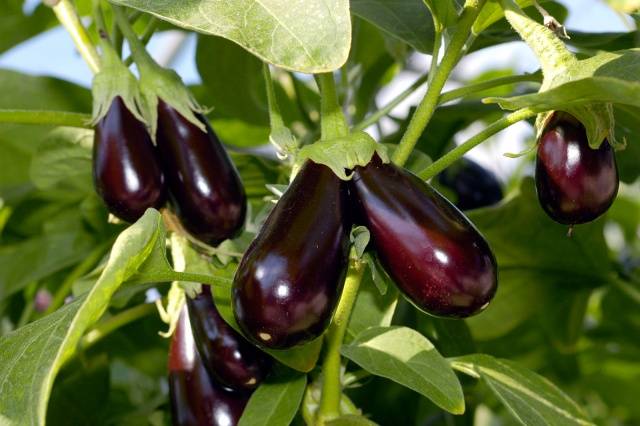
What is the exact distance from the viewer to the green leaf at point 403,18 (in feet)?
2.42

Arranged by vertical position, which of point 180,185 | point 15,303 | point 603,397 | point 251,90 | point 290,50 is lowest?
point 603,397

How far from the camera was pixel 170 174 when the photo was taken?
2.28 feet

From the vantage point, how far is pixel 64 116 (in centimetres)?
72

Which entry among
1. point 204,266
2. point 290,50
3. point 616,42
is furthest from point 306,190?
point 616,42

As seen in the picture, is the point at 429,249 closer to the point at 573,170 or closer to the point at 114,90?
the point at 573,170

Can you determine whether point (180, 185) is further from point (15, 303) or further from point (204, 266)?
point (15, 303)

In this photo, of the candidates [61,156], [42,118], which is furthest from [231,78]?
[42,118]

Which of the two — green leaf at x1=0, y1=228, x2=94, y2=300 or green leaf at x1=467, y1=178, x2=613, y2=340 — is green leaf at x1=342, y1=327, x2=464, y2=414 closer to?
green leaf at x1=467, y1=178, x2=613, y2=340

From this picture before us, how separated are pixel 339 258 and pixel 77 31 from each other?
1.19 ft

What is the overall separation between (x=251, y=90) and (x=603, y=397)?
70cm

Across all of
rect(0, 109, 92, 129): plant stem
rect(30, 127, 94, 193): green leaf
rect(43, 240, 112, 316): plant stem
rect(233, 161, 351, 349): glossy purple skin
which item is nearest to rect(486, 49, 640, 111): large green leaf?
rect(233, 161, 351, 349): glossy purple skin

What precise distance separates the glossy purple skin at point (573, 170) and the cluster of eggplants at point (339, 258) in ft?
0.18

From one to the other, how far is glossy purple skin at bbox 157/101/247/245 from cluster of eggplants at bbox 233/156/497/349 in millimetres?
137

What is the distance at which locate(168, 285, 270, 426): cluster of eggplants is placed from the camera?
64 cm
